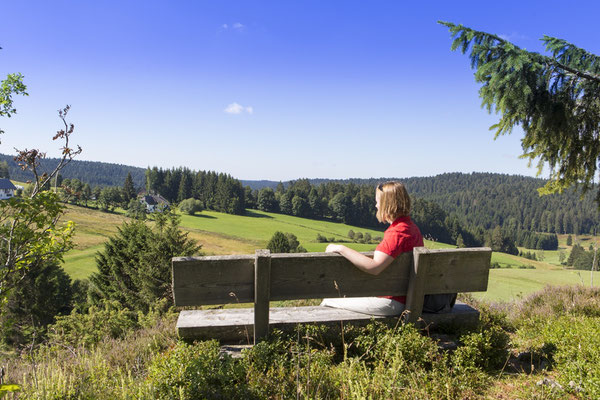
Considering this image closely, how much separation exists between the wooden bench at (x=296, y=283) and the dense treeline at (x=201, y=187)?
94589 mm

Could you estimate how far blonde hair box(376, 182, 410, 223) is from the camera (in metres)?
3.58

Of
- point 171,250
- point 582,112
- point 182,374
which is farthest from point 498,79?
point 171,250

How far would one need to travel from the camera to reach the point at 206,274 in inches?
118

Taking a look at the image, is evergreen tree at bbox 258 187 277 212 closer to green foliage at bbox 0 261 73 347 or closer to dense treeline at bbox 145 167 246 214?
dense treeline at bbox 145 167 246 214

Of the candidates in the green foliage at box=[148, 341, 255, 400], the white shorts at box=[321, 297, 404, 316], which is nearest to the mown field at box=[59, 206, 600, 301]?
the white shorts at box=[321, 297, 404, 316]

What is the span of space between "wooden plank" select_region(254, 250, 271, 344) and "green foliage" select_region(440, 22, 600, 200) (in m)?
Answer: 5.51

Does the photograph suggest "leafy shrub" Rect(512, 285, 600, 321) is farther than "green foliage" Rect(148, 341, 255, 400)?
Yes

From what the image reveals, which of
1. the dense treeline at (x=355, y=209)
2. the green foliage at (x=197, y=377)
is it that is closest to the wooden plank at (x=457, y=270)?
the green foliage at (x=197, y=377)

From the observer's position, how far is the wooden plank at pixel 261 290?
9.82ft

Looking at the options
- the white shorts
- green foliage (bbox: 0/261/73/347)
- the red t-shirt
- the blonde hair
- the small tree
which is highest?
the blonde hair

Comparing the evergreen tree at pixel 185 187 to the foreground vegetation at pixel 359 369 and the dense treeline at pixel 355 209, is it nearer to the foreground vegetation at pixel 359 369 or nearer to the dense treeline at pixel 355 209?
the dense treeline at pixel 355 209

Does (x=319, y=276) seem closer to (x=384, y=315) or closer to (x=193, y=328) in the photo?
(x=384, y=315)

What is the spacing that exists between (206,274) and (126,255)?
2408cm

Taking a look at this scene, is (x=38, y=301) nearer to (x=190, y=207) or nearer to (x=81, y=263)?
(x=81, y=263)
